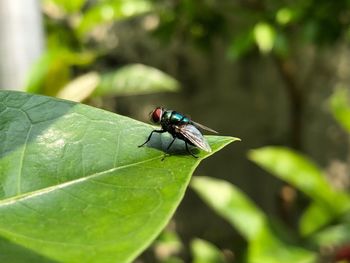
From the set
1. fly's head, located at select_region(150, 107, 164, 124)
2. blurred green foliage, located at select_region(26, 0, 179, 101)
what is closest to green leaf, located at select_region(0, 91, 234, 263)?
fly's head, located at select_region(150, 107, 164, 124)

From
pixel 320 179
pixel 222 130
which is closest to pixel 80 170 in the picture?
pixel 320 179

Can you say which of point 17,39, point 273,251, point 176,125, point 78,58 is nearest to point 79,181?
point 176,125

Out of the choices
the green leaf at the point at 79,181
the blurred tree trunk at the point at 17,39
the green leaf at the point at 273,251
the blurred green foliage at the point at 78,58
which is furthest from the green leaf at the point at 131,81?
the green leaf at the point at 79,181

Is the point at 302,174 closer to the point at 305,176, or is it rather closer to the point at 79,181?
the point at 305,176

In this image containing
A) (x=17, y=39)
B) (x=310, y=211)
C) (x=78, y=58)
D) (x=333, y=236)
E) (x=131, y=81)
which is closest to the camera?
(x=17, y=39)

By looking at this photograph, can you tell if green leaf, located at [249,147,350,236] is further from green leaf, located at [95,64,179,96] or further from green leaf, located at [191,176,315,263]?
green leaf, located at [95,64,179,96]

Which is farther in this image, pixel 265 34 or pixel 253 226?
pixel 253 226
